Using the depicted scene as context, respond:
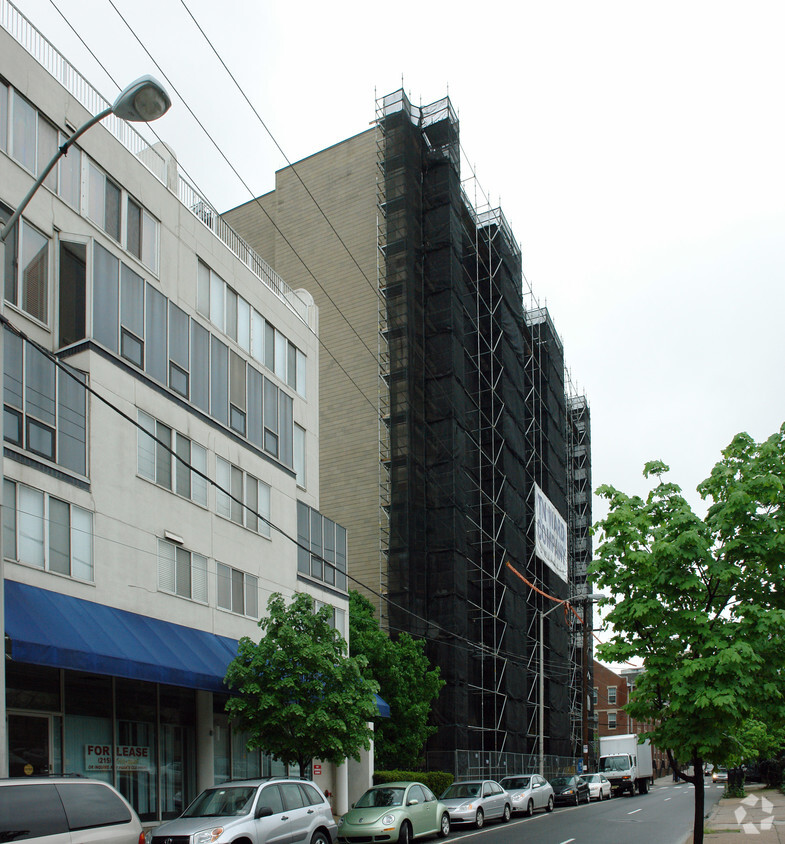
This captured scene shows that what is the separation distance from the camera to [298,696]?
21625mm

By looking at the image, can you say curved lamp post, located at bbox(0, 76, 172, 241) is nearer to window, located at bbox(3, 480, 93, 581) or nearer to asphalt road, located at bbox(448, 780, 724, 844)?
window, located at bbox(3, 480, 93, 581)

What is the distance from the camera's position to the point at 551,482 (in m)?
65.9

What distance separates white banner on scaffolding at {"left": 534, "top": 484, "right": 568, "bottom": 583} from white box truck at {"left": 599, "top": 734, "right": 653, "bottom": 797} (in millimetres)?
10623

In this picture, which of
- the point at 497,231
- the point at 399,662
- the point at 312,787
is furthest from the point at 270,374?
the point at 497,231

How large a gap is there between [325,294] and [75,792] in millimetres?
40473

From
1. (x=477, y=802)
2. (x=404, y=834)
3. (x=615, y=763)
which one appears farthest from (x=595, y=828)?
(x=615, y=763)

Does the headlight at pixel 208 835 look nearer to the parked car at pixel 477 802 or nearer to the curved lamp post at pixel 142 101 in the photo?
the curved lamp post at pixel 142 101

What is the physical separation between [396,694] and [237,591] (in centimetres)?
1167

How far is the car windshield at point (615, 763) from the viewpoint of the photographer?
50.4m

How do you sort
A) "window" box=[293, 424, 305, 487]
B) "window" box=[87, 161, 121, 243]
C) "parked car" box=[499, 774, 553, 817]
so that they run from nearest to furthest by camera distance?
"window" box=[87, 161, 121, 243] < "window" box=[293, 424, 305, 487] < "parked car" box=[499, 774, 553, 817]

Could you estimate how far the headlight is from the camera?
14.2 metres

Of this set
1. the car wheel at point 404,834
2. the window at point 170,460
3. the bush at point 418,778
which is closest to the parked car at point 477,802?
the bush at point 418,778

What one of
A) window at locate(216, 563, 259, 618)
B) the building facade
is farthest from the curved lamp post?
the building facade

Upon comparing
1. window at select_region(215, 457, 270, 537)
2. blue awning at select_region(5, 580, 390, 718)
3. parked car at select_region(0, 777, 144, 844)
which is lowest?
parked car at select_region(0, 777, 144, 844)
